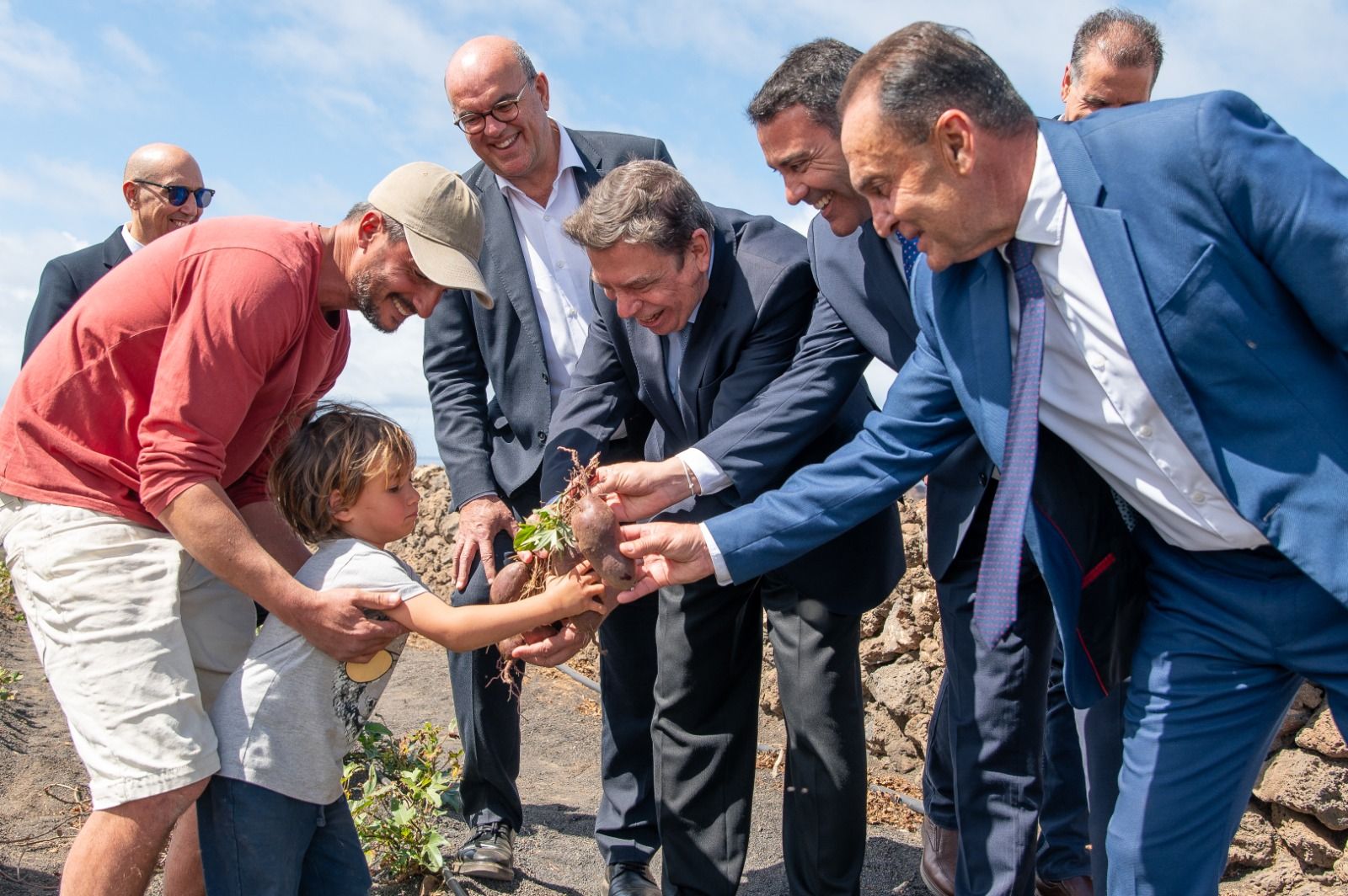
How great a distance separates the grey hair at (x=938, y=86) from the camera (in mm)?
2445

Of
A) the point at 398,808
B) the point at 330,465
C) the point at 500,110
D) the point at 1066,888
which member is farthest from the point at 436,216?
the point at 1066,888

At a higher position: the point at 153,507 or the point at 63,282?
the point at 63,282

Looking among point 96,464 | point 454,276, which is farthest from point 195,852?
point 454,276

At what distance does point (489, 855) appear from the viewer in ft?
14.4

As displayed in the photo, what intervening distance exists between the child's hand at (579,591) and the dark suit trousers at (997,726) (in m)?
1.01

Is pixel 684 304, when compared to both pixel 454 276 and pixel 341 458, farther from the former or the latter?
pixel 341 458

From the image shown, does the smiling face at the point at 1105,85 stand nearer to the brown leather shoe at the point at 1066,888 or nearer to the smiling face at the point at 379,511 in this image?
the brown leather shoe at the point at 1066,888

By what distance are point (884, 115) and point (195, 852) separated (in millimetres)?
2638

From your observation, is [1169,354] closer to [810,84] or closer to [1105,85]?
[810,84]

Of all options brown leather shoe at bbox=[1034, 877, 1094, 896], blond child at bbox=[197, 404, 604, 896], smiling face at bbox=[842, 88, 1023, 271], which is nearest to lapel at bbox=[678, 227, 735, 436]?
blond child at bbox=[197, 404, 604, 896]

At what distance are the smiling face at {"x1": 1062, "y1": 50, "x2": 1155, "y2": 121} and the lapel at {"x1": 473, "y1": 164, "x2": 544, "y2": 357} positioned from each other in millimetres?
2162

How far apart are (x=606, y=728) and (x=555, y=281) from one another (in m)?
1.69

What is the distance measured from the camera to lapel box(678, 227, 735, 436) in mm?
3811

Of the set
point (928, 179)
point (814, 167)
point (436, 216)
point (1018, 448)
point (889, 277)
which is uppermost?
point (814, 167)
